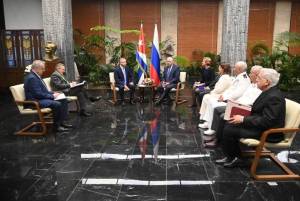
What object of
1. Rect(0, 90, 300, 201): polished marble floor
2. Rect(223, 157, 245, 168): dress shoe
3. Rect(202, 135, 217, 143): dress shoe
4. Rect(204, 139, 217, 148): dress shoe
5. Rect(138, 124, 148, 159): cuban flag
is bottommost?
Rect(0, 90, 300, 201): polished marble floor

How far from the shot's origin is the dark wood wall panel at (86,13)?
1315cm

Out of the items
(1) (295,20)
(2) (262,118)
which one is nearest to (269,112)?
(2) (262,118)

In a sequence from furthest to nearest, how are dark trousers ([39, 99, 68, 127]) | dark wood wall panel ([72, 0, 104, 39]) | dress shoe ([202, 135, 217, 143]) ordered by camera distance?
1. dark wood wall panel ([72, 0, 104, 39])
2. dark trousers ([39, 99, 68, 127])
3. dress shoe ([202, 135, 217, 143])

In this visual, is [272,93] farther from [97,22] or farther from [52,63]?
[97,22]

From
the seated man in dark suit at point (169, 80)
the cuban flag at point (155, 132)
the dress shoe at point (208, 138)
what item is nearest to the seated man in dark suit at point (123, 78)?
the seated man in dark suit at point (169, 80)

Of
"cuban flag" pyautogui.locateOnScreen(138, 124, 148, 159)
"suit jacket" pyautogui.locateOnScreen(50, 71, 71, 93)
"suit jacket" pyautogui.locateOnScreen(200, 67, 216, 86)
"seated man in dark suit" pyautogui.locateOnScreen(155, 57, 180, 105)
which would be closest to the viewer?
"cuban flag" pyautogui.locateOnScreen(138, 124, 148, 159)

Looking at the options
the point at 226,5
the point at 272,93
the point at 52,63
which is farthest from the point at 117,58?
the point at 272,93

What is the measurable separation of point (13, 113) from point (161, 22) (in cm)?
735

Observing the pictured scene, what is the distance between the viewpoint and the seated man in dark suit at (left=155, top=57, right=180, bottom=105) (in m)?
8.80

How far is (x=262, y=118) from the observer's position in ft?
13.5

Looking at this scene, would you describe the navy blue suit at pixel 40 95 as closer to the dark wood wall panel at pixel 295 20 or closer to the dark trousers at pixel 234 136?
the dark trousers at pixel 234 136

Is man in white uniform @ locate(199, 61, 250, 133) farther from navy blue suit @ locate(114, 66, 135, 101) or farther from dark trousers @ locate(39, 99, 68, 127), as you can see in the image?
navy blue suit @ locate(114, 66, 135, 101)

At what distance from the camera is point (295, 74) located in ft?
34.1

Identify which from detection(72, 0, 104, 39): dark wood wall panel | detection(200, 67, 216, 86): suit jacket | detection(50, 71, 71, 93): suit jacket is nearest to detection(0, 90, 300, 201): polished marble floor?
detection(50, 71, 71, 93): suit jacket
